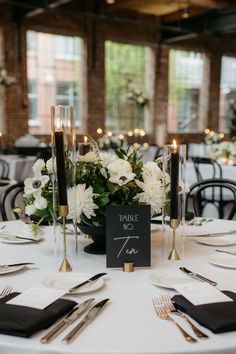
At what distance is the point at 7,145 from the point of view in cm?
888

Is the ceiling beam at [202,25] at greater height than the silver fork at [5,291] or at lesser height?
greater

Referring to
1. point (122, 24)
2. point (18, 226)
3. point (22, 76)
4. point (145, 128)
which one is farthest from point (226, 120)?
point (18, 226)

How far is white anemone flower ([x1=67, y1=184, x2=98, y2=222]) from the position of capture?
5.12ft

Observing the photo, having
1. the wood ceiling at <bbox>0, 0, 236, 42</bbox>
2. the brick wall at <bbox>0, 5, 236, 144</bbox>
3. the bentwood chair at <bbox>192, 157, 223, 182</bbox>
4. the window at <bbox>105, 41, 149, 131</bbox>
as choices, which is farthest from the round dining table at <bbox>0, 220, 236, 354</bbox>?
the window at <bbox>105, 41, 149, 131</bbox>

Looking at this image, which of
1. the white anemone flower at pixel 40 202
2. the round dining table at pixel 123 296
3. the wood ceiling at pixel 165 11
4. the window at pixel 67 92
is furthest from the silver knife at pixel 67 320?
the window at pixel 67 92

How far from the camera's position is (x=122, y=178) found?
1573 mm

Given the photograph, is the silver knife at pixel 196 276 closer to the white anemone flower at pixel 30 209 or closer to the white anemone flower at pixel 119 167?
the white anemone flower at pixel 119 167

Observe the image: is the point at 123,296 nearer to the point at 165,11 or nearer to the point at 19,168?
the point at 19,168

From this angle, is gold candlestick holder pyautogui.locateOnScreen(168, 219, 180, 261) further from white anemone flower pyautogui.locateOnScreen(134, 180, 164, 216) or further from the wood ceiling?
the wood ceiling

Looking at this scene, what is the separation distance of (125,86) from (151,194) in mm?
9537

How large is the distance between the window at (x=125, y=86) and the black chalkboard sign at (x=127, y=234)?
8934 millimetres

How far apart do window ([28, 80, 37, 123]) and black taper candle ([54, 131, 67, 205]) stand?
8217 millimetres

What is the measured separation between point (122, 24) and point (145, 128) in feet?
8.32

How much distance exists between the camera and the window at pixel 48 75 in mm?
9484
